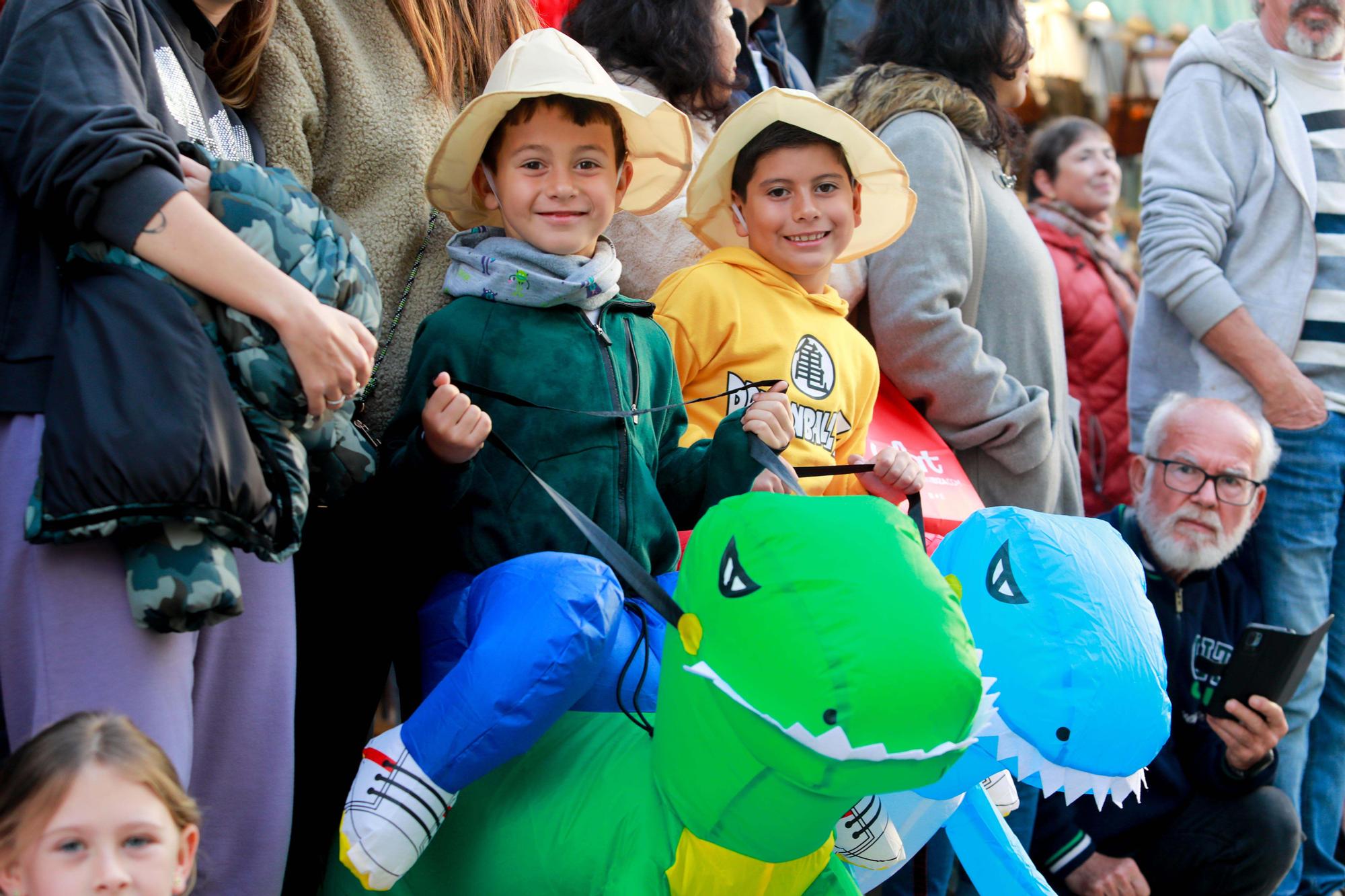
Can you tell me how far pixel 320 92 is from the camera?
2738mm

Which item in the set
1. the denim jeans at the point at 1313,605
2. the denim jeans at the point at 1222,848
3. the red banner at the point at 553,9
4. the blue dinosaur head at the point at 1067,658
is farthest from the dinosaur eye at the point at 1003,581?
the red banner at the point at 553,9

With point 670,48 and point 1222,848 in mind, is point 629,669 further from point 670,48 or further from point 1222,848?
point 1222,848

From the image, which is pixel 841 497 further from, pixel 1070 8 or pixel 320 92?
pixel 1070 8

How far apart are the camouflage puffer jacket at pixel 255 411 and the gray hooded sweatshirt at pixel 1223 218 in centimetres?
282

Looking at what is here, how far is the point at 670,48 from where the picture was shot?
330cm

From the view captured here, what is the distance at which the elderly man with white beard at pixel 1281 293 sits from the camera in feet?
13.4

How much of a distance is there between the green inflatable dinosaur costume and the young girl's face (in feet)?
1.81

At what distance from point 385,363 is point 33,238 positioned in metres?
0.90

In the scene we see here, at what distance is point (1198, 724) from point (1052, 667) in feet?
6.92

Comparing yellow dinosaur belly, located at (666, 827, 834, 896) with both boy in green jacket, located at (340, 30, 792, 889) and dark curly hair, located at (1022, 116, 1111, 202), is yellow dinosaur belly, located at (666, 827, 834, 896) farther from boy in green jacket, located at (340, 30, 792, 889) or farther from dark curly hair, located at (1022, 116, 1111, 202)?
dark curly hair, located at (1022, 116, 1111, 202)

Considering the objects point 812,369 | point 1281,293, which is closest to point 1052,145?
point 1281,293

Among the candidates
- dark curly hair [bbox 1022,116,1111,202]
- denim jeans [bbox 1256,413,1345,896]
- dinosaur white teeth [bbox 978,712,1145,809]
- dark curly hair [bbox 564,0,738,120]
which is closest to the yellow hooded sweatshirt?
dark curly hair [bbox 564,0,738,120]

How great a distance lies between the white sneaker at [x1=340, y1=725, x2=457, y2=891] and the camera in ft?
6.71

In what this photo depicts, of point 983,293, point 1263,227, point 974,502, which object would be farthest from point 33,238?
point 1263,227
